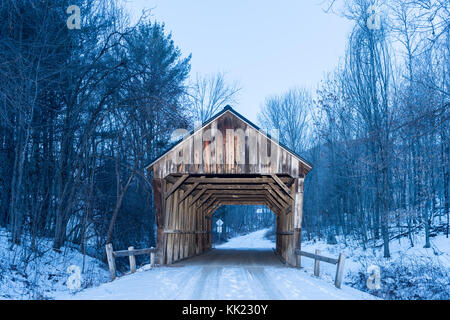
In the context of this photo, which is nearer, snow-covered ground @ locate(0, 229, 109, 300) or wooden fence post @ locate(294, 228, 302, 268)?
snow-covered ground @ locate(0, 229, 109, 300)

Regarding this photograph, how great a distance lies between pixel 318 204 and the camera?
31594mm

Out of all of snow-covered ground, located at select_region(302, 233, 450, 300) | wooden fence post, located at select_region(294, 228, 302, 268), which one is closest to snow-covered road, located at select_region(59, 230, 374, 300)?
wooden fence post, located at select_region(294, 228, 302, 268)

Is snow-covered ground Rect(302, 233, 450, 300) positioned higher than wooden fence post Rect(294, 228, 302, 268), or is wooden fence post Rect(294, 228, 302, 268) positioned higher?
wooden fence post Rect(294, 228, 302, 268)

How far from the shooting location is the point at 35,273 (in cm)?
936

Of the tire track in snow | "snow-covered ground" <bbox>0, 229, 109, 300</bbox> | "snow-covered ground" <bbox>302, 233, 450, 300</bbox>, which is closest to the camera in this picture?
the tire track in snow

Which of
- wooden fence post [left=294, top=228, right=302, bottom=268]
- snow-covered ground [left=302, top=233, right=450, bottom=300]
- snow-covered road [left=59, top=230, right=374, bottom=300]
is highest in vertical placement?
wooden fence post [left=294, top=228, right=302, bottom=268]

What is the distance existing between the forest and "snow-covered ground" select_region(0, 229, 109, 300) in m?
0.31

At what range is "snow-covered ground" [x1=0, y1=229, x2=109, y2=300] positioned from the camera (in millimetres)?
7852

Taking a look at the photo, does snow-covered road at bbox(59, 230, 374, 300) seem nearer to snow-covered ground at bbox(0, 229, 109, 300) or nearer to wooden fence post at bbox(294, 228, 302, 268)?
snow-covered ground at bbox(0, 229, 109, 300)

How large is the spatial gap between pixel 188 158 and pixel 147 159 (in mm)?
9376

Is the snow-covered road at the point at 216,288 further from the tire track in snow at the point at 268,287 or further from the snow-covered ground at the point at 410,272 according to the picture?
the snow-covered ground at the point at 410,272

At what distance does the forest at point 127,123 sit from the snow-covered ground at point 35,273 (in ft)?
1.00
